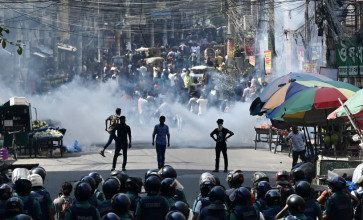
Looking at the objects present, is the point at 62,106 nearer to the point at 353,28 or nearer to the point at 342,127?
the point at 353,28

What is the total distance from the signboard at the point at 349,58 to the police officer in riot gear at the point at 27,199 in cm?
1559

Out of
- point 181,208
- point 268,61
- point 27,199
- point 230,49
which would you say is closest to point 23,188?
point 27,199

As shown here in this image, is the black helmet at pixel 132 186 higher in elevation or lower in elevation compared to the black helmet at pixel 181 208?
higher

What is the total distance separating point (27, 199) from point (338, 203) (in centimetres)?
388

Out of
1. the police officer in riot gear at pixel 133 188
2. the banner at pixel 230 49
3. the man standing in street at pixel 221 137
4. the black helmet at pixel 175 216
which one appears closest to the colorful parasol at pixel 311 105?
the man standing in street at pixel 221 137

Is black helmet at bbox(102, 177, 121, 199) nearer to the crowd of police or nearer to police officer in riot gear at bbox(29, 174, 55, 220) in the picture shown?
the crowd of police

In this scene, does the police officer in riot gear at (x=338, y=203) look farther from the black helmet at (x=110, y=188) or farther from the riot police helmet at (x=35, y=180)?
the riot police helmet at (x=35, y=180)

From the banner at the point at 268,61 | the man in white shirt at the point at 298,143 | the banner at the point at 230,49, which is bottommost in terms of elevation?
the man in white shirt at the point at 298,143

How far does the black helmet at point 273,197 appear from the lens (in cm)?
1202

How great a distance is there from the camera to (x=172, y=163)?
1014 inches

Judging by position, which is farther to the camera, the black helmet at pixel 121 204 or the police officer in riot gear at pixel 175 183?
the police officer in riot gear at pixel 175 183

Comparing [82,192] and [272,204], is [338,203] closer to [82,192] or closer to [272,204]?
[272,204]

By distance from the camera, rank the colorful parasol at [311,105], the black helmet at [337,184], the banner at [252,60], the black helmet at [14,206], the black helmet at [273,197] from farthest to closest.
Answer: the banner at [252,60] → the colorful parasol at [311,105] → the black helmet at [337,184] → the black helmet at [273,197] → the black helmet at [14,206]

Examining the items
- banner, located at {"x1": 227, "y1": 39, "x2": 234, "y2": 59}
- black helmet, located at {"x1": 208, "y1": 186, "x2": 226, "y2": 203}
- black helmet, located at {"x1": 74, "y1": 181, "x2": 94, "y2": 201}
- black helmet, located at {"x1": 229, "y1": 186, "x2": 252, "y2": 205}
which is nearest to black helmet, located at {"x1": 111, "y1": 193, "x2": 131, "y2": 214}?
black helmet, located at {"x1": 74, "y1": 181, "x2": 94, "y2": 201}
